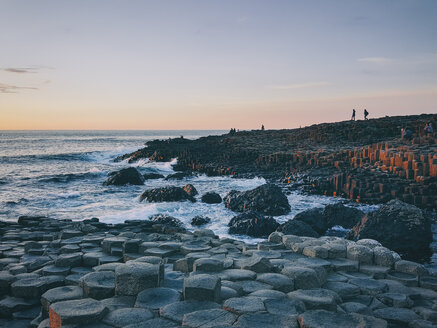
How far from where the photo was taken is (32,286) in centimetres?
458

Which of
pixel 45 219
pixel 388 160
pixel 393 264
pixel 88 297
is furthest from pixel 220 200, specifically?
pixel 88 297

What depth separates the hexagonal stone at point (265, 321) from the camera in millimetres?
3379

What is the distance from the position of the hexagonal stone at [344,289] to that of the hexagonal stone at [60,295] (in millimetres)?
3237

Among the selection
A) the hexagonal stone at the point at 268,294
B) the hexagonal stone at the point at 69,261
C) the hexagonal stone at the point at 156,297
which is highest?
the hexagonal stone at the point at 156,297

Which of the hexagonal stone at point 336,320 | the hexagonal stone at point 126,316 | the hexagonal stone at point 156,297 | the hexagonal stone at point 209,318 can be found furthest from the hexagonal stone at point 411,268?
the hexagonal stone at point 126,316

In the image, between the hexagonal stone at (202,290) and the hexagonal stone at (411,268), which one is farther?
the hexagonal stone at (411,268)

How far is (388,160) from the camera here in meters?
16.8

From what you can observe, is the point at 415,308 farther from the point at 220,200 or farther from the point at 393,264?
the point at 220,200

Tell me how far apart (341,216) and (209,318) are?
8.17m

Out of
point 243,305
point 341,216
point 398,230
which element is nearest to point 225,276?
point 243,305

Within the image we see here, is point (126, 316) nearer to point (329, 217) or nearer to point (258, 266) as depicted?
point (258, 266)

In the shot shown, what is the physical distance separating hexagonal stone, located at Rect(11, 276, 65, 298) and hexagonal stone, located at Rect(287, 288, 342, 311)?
10.7 feet

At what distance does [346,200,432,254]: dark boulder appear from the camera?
8141 millimetres

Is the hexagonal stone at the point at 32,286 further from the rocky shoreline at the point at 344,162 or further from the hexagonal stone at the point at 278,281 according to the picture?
the rocky shoreline at the point at 344,162
